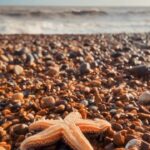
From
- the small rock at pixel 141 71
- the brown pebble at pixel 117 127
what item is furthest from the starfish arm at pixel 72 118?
the small rock at pixel 141 71

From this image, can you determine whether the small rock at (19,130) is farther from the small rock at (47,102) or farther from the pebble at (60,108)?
the small rock at (47,102)

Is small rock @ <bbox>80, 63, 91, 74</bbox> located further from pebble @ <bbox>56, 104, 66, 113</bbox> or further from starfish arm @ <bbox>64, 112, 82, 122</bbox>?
starfish arm @ <bbox>64, 112, 82, 122</bbox>

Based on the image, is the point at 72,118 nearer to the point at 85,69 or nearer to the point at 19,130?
the point at 19,130

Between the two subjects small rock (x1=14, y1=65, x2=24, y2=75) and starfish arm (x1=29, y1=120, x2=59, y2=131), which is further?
small rock (x1=14, y1=65, x2=24, y2=75)

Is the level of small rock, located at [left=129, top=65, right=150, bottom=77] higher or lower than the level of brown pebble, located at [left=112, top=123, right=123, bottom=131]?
lower

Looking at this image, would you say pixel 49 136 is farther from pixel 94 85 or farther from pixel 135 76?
pixel 135 76

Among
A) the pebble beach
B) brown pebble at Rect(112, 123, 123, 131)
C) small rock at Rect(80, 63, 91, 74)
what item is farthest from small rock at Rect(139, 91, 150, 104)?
small rock at Rect(80, 63, 91, 74)

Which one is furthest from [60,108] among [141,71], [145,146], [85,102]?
[141,71]
